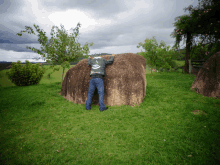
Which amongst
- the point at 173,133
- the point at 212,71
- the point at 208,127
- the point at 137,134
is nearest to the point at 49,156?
the point at 137,134

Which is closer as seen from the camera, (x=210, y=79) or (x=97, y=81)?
(x=97, y=81)

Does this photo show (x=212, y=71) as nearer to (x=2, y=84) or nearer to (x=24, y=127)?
(x=24, y=127)

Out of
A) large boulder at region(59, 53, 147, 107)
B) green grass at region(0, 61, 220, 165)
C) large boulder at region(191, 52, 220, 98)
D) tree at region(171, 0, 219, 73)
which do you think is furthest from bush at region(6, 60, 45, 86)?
tree at region(171, 0, 219, 73)

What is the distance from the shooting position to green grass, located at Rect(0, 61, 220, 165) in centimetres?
320

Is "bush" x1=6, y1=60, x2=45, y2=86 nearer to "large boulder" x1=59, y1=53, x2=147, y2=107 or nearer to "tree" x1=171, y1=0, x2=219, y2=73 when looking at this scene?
"large boulder" x1=59, y1=53, x2=147, y2=107

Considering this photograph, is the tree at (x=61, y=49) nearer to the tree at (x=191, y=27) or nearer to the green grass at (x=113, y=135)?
the green grass at (x=113, y=135)

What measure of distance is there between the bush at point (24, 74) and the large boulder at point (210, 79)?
1606 cm

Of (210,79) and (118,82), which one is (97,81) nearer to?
(118,82)

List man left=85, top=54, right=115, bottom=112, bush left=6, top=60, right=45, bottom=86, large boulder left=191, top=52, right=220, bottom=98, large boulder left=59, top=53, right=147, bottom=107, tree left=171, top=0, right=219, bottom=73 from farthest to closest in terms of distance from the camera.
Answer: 1. tree left=171, top=0, right=219, bottom=73
2. bush left=6, top=60, right=45, bottom=86
3. large boulder left=191, top=52, right=220, bottom=98
4. large boulder left=59, top=53, right=147, bottom=107
5. man left=85, top=54, right=115, bottom=112

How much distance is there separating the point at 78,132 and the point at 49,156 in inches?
47.6

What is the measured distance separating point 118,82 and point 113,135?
3.11 meters

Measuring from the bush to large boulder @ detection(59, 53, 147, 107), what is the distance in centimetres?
810

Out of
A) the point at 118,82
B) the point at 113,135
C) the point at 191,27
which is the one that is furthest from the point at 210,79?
the point at 191,27

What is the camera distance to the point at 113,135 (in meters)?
4.11
